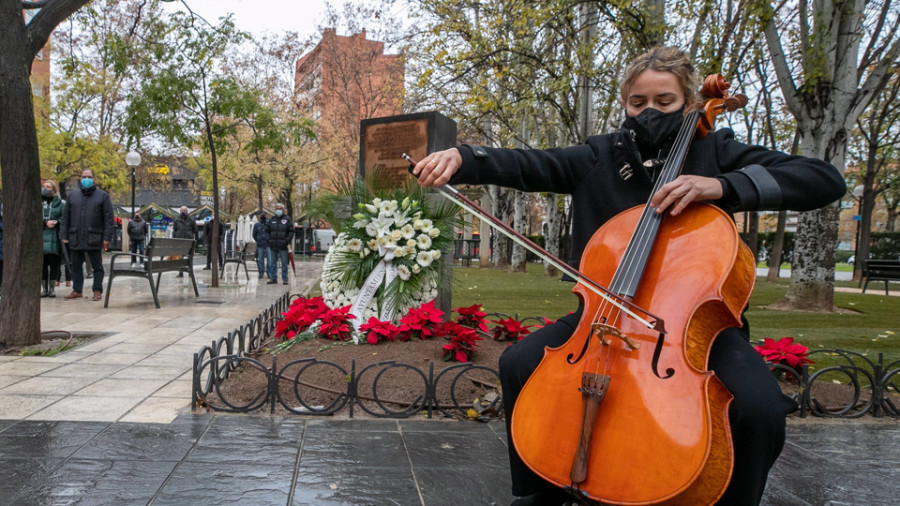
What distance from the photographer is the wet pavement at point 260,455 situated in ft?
8.21

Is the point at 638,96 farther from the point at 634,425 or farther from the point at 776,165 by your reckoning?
the point at 634,425

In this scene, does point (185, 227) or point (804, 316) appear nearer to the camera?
point (804, 316)

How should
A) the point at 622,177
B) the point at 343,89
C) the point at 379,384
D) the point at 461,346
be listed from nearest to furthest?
the point at 622,177 < the point at 379,384 < the point at 461,346 < the point at 343,89

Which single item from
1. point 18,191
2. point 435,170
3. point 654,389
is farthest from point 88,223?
point 654,389

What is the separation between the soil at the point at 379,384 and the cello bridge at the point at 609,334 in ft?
7.11

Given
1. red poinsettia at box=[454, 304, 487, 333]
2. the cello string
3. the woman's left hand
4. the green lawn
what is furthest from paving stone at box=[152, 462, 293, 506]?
the green lawn

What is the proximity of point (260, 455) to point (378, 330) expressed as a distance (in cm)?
202

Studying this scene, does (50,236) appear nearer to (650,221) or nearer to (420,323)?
(420,323)

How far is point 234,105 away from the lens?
39.8ft

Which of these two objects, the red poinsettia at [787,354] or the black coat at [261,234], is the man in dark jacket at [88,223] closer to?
the black coat at [261,234]

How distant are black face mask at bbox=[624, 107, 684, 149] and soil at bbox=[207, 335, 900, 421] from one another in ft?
6.95

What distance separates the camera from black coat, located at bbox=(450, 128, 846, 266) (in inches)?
72.9

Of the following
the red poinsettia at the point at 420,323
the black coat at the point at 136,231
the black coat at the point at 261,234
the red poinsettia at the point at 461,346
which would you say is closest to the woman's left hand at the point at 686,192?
the red poinsettia at the point at 461,346

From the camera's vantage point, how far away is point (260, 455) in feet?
9.62
